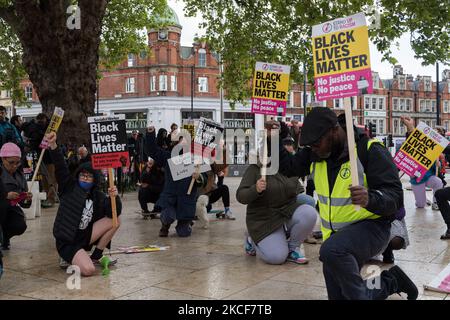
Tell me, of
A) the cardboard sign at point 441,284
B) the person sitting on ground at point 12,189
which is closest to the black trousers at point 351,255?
the cardboard sign at point 441,284

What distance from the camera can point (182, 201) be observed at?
8039mm

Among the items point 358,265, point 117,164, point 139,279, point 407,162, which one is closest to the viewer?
point 358,265

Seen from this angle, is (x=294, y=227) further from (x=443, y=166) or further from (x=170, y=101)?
(x=170, y=101)

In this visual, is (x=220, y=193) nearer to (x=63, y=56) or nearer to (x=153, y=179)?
(x=153, y=179)

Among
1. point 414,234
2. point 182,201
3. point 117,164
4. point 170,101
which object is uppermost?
point 170,101

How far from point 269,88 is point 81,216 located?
3.99 metres

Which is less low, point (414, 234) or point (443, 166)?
point (443, 166)

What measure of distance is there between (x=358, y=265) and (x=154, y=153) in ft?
16.4

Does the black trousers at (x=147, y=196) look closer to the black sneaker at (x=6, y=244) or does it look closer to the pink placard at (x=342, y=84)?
the black sneaker at (x=6, y=244)

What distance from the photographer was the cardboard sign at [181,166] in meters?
8.05

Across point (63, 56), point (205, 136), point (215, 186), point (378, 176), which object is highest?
point (63, 56)

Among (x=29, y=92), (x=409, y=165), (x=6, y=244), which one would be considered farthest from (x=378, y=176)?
(x=29, y=92)

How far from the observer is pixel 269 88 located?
27.6 ft
